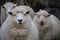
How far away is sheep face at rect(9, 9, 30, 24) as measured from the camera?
→ 9005mm

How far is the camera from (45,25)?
11312 millimetres

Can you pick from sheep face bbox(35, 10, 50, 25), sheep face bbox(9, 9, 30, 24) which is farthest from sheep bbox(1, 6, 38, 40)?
sheep face bbox(35, 10, 50, 25)

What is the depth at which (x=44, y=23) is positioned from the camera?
1123cm

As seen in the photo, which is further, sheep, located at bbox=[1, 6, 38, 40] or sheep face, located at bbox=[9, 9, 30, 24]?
sheep, located at bbox=[1, 6, 38, 40]

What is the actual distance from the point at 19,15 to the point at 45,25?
2367 mm

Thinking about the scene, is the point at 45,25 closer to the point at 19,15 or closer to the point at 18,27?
the point at 18,27

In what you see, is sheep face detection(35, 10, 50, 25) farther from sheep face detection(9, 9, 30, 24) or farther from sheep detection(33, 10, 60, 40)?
sheep face detection(9, 9, 30, 24)

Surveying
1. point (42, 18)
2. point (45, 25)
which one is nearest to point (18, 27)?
point (42, 18)

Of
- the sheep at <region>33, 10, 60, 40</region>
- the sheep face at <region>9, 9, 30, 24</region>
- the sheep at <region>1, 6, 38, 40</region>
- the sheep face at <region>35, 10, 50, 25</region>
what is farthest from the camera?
the sheep at <region>33, 10, 60, 40</region>

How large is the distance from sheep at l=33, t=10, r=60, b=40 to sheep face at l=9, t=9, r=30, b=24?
69.2 inches

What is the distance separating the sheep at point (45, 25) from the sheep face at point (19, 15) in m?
1.76

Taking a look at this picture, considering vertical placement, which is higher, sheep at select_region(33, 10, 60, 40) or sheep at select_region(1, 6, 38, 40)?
sheep at select_region(1, 6, 38, 40)

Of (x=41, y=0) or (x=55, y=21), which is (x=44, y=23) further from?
(x=41, y=0)

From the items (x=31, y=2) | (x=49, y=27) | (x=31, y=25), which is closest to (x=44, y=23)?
(x=49, y=27)
